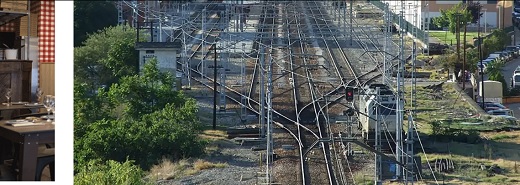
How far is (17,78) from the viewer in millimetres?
4965

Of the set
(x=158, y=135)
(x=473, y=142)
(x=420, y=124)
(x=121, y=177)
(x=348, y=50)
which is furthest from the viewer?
(x=348, y=50)

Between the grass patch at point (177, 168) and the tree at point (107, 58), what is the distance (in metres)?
5.21

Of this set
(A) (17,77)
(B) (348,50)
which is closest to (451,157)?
(A) (17,77)

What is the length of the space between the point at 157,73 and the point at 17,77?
6260 millimetres

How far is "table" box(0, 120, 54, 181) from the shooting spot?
15.1 feet

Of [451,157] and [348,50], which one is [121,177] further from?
[348,50]

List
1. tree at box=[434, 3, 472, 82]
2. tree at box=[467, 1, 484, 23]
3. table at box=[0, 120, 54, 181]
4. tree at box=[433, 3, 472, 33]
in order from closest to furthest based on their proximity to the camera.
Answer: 1. table at box=[0, 120, 54, 181]
2. tree at box=[434, 3, 472, 82]
3. tree at box=[433, 3, 472, 33]
4. tree at box=[467, 1, 484, 23]

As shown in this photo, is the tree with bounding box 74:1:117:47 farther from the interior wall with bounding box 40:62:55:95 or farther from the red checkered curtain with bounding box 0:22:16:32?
the interior wall with bounding box 40:62:55:95

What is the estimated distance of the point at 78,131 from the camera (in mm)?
10133

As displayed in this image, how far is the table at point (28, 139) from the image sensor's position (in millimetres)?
4598

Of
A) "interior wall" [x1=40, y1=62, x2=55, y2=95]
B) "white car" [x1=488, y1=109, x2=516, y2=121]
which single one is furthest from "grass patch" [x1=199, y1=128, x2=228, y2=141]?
"interior wall" [x1=40, y1=62, x2=55, y2=95]

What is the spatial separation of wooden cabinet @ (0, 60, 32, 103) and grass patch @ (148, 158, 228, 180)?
3.62 m

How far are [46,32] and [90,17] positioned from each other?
640 inches

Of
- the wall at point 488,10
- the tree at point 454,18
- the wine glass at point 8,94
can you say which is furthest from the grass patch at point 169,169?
the wall at point 488,10
